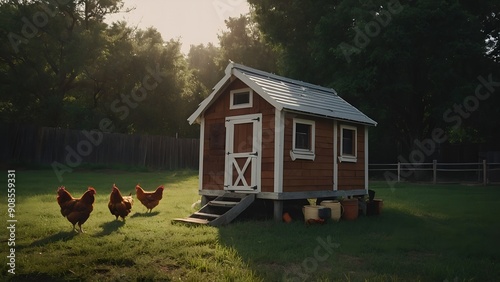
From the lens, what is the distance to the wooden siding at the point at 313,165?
37.8 ft

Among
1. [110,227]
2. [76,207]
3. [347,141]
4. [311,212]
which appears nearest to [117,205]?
[110,227]

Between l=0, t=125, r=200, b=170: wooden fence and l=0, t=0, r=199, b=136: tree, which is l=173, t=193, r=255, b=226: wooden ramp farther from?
l=0, t=0, r=199, b=136: tree

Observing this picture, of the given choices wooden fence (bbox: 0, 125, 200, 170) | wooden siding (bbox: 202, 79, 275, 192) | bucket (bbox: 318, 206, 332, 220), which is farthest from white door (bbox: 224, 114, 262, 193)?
wooden fence (bbox: 0, 125, 200, 170)

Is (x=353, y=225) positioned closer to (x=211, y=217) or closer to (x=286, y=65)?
(x=211, y=217)

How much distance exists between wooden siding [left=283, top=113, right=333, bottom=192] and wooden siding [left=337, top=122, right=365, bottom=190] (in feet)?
2.02

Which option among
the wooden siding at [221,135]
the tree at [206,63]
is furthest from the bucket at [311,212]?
the tree at [206,63]

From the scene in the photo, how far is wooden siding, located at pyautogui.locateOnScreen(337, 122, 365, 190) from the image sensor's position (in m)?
13.5

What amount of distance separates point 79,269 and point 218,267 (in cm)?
209

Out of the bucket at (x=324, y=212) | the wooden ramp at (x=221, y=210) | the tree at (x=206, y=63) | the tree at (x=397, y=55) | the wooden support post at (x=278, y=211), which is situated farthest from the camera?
the tree at (x=206, y=63)

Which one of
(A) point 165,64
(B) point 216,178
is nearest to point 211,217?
(B) point 216,178

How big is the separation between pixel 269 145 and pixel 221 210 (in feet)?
8.22

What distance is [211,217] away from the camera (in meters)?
10.8

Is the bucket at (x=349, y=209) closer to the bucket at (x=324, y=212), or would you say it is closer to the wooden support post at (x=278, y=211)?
the bucket at (x=324, y=212)

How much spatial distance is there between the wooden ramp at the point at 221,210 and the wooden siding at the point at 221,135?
49 centimetres
